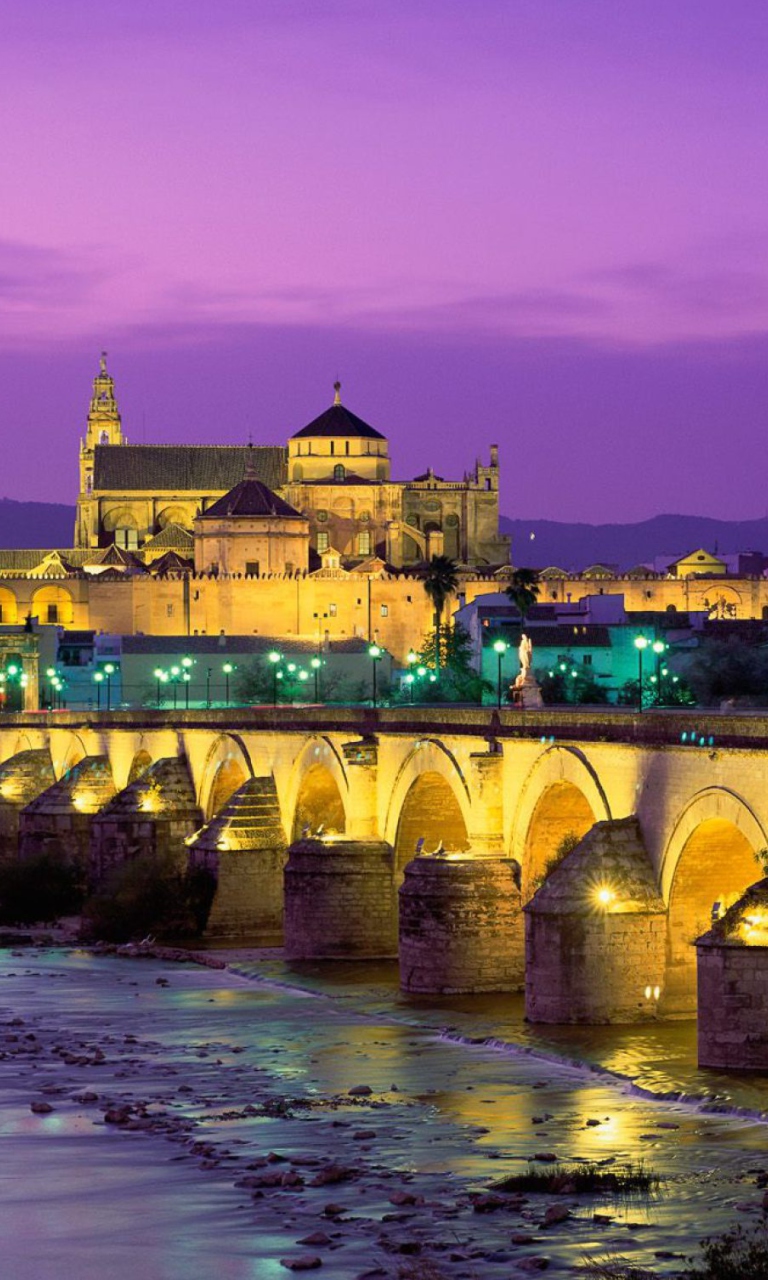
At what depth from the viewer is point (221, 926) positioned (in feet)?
137

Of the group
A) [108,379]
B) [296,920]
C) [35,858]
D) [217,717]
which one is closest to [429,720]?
[296,920]

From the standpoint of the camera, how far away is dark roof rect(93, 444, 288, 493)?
138500mm

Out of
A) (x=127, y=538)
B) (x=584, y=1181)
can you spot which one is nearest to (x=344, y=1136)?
(x=584, y=1181)

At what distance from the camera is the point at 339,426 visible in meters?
136

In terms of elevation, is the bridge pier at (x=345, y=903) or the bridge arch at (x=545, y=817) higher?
the bridge arch at (x=545, y=817)

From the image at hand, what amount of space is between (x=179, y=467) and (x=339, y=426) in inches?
403

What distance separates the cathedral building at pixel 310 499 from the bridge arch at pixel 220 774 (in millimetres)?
75819

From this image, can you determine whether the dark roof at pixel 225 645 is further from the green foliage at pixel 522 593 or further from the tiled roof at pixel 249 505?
the tiled roof at pixel 249 505

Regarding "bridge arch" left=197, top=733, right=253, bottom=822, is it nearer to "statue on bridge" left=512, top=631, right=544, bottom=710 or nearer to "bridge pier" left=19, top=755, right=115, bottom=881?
"bridge pier" left=19, top=755, right=115, bottom=881

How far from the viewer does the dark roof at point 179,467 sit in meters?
138

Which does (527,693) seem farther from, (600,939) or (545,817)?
(600,939)

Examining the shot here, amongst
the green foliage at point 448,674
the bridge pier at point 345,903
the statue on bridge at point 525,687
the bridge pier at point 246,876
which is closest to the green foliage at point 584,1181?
the bridge pier at point 345,903

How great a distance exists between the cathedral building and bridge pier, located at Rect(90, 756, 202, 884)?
247ft

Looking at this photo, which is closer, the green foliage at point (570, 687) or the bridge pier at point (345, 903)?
the bridge pier at point (345, 903)
